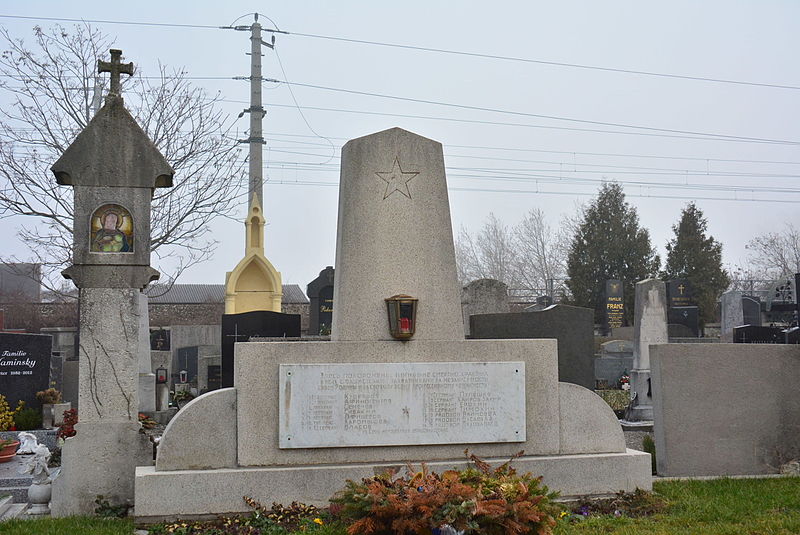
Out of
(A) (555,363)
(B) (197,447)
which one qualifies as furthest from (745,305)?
(B) (197,447)

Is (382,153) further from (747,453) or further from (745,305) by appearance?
(745,305)

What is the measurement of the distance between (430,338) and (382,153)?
177 centimetres

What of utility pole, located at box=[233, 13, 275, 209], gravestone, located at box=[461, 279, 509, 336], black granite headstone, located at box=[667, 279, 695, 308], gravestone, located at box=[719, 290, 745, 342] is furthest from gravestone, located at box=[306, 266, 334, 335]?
black granite headstone, located at box=[667, 279, 695, 308]

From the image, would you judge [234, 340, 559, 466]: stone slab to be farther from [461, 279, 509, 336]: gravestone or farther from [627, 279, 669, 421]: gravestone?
[627, 279, 669, 421]: gravestone

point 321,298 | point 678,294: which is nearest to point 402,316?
point 321,298

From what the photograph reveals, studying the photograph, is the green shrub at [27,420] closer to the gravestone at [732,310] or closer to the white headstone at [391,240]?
the white headstone at [391,240]

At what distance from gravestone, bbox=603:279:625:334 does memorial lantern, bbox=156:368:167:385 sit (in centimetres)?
2022

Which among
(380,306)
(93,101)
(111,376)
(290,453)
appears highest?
(93,101)

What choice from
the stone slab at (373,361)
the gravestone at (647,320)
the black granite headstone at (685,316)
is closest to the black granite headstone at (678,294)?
the black granite headstone at (685,316)

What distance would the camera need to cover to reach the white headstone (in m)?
7.08

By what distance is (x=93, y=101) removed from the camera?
17.1 meters

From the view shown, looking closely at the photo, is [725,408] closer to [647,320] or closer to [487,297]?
[487,297]

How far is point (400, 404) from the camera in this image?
684 centimetres

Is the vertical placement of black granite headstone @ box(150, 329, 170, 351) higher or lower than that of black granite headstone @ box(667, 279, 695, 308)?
lower
